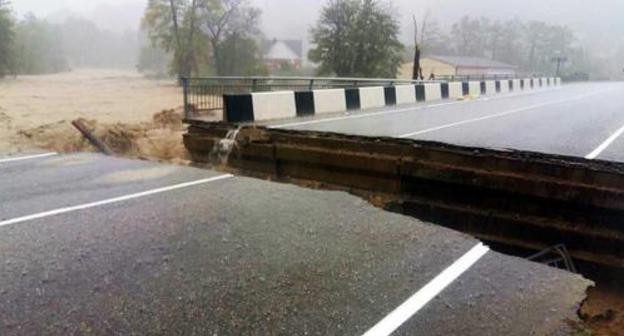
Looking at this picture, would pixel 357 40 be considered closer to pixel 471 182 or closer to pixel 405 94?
pixel 405 94

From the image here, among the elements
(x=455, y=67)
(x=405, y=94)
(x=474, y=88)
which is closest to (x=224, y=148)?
(x=405, y=94)

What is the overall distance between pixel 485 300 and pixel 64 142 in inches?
314

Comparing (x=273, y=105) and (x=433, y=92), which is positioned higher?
(x=433, y=92)

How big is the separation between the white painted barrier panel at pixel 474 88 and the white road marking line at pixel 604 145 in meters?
13.4

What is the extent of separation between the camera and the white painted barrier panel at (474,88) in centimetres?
2219

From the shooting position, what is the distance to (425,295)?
3062 mm

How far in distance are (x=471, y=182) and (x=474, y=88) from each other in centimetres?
1918

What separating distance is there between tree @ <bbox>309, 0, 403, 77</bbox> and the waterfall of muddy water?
38.1m

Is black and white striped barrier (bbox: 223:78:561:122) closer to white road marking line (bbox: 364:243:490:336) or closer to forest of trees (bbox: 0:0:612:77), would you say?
white road marking line (bbox: 364:243:490:336)

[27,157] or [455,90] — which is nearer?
[27,157]

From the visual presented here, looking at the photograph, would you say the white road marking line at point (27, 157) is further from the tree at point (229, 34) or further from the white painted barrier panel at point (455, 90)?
the tree at point (229, 34)

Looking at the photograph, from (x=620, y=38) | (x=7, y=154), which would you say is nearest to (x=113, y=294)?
(x=7, y=154)

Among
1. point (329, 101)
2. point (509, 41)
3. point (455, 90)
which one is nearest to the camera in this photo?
point (329, 101)

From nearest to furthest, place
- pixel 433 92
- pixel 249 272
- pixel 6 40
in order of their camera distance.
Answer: pixel 249 272
pixel 433 92
pixel 6 40
